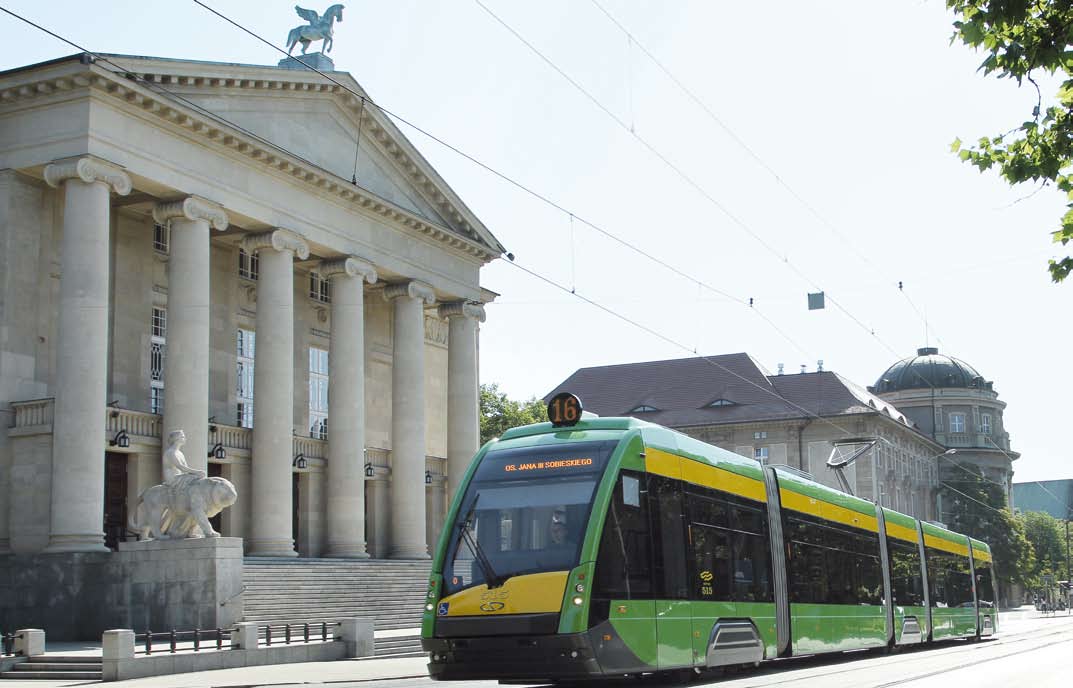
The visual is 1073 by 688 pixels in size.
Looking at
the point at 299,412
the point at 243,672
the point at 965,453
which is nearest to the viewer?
the point at 243,672

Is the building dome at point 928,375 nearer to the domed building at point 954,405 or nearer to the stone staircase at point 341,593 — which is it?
the domed building at point 954,405

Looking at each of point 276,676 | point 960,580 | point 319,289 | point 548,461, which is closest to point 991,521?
point 960,580

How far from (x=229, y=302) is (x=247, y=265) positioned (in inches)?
68.5

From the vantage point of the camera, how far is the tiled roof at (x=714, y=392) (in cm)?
8600

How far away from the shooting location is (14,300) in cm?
3447

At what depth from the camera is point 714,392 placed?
8950 centimetres

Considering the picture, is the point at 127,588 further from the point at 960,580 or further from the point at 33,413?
the point at 960,580

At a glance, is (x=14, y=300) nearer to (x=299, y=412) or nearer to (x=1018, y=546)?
(x=299, y=412)

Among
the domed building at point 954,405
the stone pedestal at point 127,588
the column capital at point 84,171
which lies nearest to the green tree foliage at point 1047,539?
the domed building at point 954,405

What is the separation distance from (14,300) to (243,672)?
49.8ft

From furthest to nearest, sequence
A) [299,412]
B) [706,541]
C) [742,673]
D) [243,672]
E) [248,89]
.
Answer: [299,412]
[248,89]
[243,672]
[742,673]
[706,541]

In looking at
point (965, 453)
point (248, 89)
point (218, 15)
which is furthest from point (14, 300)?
point (965, 453)

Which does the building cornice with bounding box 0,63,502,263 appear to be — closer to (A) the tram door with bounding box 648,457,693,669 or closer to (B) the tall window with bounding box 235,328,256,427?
(B) the tall window with bounding box 235,328,256,427

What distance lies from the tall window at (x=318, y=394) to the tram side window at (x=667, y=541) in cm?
3035
